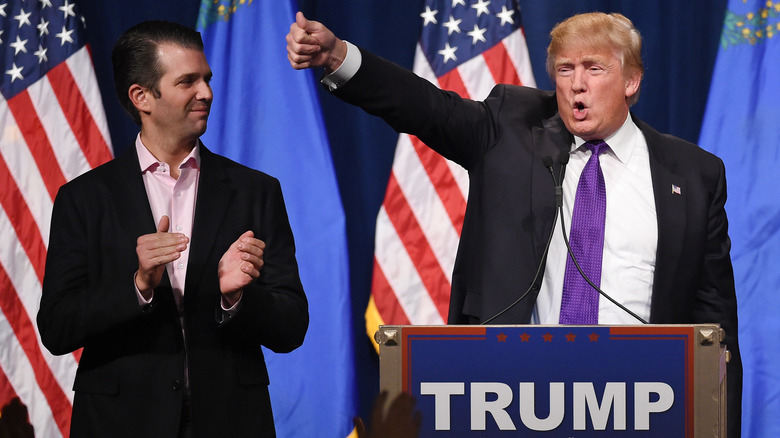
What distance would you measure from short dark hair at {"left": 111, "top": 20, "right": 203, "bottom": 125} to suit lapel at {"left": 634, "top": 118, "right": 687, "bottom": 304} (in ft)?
3.41

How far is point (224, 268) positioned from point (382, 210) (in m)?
1.53

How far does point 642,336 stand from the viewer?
4.65ft

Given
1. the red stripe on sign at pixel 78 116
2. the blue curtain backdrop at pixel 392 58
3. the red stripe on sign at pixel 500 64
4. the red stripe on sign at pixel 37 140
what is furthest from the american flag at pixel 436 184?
the red stripe on sign at pixel 37 140

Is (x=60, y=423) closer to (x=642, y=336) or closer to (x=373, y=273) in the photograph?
(x=373, y=273)

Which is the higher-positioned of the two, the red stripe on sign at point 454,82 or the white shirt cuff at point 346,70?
the red stripe on sign at point 454,82

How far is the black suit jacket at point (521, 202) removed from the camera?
6.17 ft

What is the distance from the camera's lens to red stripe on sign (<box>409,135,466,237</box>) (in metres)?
3.25

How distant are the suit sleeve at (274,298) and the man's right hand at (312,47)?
406mm

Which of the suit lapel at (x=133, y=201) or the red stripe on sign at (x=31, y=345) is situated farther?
the red stripe on sign at (x=31, y=345)

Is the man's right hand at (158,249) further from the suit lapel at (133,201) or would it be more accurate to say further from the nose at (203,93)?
the nose at (203,93)

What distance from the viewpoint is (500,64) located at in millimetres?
3260

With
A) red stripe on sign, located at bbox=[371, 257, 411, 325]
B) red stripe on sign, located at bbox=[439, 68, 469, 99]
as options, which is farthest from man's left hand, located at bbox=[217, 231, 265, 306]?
red stripe on sign, located at bbox=[439, 68, 469, 99]

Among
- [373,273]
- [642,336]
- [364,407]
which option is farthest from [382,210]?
[642,336]

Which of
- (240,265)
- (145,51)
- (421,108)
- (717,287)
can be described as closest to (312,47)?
(421,108)
